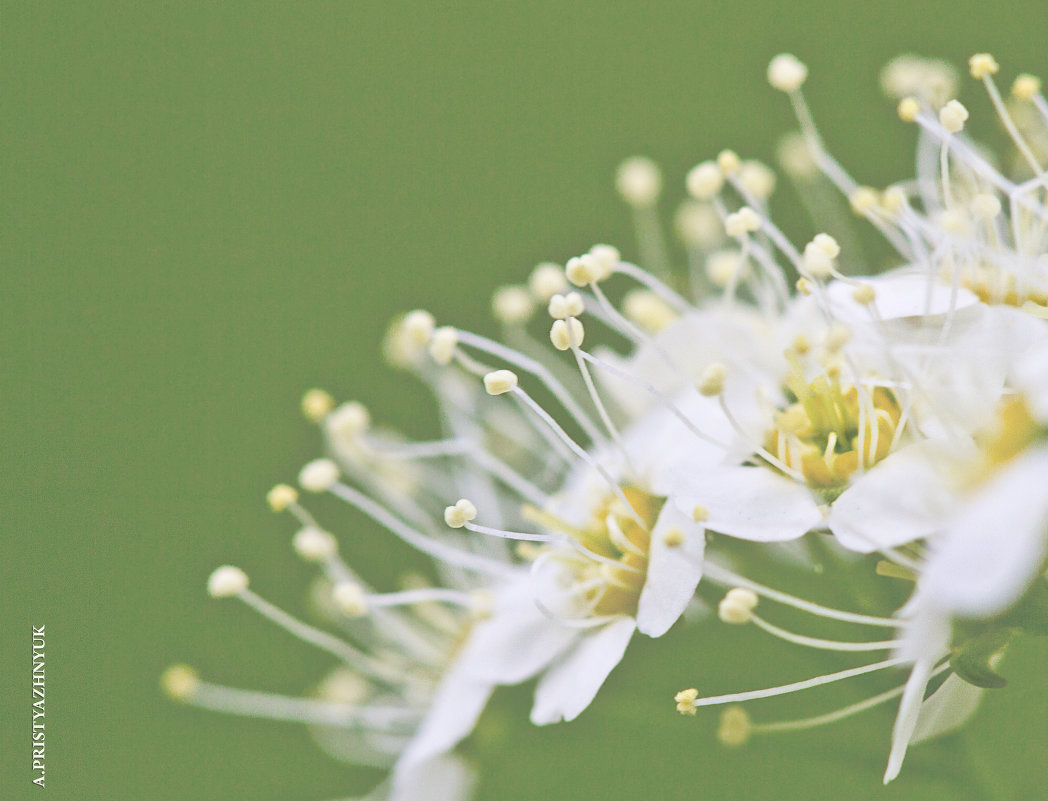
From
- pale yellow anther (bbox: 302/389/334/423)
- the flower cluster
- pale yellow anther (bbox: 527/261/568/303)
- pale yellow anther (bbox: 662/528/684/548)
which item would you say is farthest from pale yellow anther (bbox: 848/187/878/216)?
pale yellow anther (bbox: 302/389/334/423)

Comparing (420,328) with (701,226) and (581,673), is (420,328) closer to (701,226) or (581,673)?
(581,673)

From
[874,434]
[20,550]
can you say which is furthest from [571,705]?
[20,550]

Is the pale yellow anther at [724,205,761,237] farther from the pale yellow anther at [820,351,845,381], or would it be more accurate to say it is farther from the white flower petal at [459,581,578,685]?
the white flower petal at [459,581,578,685]

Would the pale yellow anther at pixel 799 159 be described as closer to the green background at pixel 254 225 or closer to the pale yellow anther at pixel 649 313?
the pale yellow anther at pixel 649 313

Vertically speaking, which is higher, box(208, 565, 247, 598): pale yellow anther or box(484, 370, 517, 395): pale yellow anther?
box(484, 370, 517, 395): pale yellow anther

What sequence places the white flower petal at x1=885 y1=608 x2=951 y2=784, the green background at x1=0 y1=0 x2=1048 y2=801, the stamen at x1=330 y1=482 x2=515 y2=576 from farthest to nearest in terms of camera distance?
the green background at x1=0 y1=0 x2=1048 y2=801
the stamen at x1=330 y1=482 x2=515 y2=576
the white flower petal at x1=885 y1=608 x2=951 y2=784
